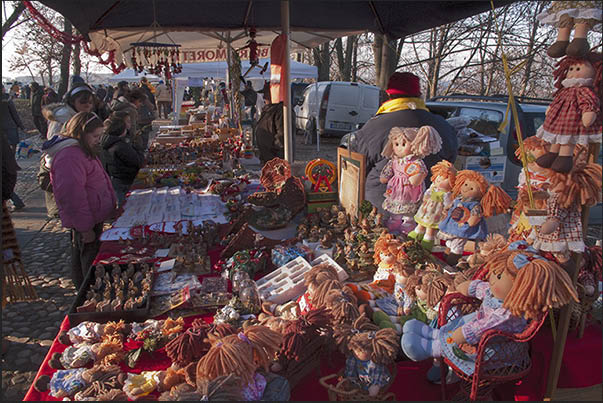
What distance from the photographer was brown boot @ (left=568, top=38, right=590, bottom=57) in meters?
1.26

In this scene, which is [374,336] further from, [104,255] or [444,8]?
[444,8]

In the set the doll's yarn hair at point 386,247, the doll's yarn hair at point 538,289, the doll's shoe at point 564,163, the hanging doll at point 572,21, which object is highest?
the hanging doll at point 572,21

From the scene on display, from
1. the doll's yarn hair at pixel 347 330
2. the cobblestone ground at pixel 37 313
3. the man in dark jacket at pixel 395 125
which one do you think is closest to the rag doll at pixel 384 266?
the doll's yarn hair at pixel 347 330

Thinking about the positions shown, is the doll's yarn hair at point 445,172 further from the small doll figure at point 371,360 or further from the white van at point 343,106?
the white van at point 343,106

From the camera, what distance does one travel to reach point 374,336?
1.47 meters

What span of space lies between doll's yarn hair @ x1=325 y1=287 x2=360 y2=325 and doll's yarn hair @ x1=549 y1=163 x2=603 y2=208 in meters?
0.84

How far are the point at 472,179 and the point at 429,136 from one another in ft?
1.70

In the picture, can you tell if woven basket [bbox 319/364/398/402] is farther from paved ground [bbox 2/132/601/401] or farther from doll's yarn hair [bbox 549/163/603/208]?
paved ground [bbox 2/132/601/401]

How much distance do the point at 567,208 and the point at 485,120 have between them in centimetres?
482

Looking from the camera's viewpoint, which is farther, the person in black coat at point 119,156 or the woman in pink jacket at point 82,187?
the person in black coat at point 119,156

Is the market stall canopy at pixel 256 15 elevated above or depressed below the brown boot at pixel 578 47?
above

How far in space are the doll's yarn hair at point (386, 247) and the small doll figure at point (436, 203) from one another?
542 millimetres

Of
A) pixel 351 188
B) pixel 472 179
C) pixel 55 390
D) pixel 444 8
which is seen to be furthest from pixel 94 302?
pixel 444 8

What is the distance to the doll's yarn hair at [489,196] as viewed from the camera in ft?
7.67
